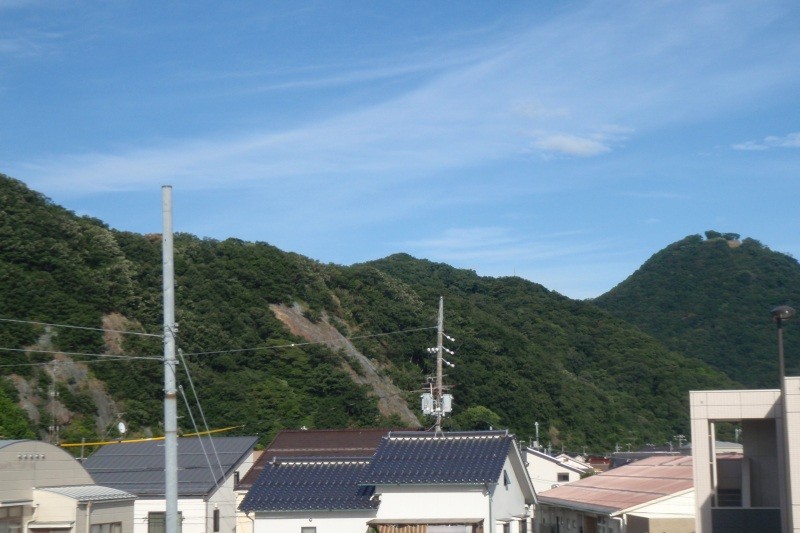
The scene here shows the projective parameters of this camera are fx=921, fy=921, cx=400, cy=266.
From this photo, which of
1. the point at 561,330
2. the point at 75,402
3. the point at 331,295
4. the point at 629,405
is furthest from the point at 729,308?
the point at 75,402

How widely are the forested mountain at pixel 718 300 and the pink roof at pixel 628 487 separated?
51619 mm

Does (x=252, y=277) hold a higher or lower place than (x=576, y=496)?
higher

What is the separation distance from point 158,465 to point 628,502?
15284 millimetres

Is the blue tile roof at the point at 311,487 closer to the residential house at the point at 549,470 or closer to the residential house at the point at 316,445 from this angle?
the residential house at the point at 316,445

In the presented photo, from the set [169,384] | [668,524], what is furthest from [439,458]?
[169,384]

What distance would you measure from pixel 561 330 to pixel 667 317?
25008mm

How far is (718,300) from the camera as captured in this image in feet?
363

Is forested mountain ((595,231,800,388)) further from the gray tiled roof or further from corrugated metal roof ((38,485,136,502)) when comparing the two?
corrugated metal roof ((38,485,136,502))

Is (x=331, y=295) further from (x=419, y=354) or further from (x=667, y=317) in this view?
(x=667, y=317)

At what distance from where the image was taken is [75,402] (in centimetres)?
4453

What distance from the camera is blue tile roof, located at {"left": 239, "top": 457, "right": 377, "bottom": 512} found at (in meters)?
23.3

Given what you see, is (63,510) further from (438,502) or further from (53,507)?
(438,502)

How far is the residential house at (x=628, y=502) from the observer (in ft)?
74.4

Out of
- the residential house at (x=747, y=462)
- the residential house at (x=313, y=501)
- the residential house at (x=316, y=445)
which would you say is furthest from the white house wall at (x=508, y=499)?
the residential house at (x=316, y=445)
